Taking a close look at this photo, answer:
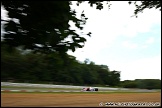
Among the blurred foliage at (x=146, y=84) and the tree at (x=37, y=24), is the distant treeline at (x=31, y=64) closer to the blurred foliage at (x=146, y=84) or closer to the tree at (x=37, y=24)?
the tree at (x=37, y=24)

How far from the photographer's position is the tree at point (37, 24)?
17.7 feet

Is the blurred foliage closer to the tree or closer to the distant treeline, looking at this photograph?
the distant treeline

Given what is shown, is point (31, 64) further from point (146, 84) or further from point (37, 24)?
point (146, 84)

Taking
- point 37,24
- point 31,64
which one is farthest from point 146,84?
point 37,24

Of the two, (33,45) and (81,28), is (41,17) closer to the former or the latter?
(33,45)

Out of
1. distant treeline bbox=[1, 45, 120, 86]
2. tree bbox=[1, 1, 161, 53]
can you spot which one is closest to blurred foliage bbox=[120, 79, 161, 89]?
distant treeline bbox=[1, 45, 120, 86]

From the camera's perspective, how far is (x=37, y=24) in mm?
5531

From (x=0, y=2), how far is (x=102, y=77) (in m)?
79.3

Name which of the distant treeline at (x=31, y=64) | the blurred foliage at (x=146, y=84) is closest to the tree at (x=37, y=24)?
the distant treeline at (x=31, y=64)

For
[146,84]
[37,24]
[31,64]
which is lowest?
[146,84]

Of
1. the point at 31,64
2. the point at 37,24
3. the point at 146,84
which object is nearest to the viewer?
the point at 37,24

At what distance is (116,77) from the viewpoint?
83.0 meters

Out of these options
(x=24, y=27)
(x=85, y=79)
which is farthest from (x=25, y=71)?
(x=85, y=79)

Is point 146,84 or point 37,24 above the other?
point 37,24
